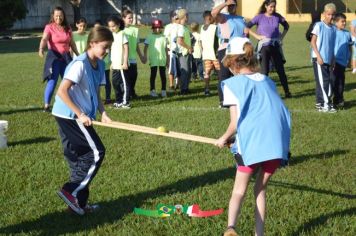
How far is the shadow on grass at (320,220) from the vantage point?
4555mm

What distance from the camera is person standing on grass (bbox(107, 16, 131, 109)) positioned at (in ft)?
34.7

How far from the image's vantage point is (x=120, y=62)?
10852 mm

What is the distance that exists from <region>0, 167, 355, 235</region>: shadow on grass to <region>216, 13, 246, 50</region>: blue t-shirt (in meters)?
4.53

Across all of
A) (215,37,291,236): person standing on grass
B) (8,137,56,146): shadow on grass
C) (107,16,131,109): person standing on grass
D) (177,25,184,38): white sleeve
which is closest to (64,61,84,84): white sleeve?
(215,37,291,236): person standing on grass

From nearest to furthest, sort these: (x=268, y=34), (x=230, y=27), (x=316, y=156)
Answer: (x=316, y=156) < (x=230, y=27) < (x=268, y=34)

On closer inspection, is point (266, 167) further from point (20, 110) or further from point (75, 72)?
point (20, 110)

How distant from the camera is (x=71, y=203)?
16.2 feet

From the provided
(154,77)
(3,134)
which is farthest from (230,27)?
(3,134)

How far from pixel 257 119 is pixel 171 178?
2194 mm

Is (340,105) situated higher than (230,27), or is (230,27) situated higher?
(230,27)

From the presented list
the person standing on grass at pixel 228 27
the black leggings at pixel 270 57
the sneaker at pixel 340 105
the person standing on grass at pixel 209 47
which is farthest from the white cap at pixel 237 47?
the person standing on grass at pixel 209 47

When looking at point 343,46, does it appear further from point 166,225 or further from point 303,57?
point 303,57

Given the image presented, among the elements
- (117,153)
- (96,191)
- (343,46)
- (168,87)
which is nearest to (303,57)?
(168,87)

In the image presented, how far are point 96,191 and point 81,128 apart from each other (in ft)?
3.12
